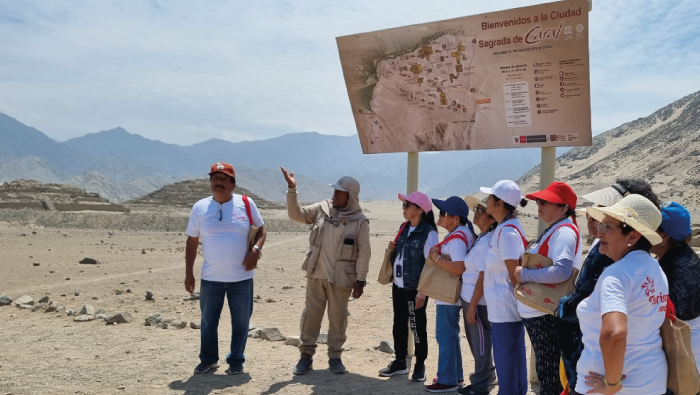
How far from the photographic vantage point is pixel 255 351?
22.0 ft

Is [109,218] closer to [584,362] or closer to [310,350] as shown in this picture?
[310,350]

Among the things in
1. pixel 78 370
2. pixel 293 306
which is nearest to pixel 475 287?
pixel 78 370

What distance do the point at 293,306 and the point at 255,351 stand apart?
3438 millimetres

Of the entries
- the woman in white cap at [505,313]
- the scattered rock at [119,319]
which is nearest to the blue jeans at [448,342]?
the woman in white cap at [505,313]

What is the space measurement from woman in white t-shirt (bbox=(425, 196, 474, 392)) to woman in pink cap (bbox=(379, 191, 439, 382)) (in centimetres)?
23

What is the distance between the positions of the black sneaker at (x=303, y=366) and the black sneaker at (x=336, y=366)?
0.21 m

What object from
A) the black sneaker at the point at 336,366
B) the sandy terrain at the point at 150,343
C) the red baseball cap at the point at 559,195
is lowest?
the sandy terrain at the point at 150,343

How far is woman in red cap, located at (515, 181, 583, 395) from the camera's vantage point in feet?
12.1

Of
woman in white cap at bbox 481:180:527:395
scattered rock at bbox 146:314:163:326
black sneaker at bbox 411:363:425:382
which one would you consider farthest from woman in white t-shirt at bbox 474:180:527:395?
scattered rock at bbox 146:314:163:326

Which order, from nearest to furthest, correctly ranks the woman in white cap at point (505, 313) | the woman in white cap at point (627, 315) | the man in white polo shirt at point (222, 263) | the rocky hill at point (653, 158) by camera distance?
the woman in white cap at point (627, 315)
the woman in white cap at point (505, 313)
the man in white polo shirt at point (222, 263)
the rocky hill at point (653, 158)

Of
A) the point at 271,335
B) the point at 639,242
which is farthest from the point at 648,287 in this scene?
the point at 271,335

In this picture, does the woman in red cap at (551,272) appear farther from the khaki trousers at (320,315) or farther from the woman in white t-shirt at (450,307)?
the khaki trousers at (320,315)

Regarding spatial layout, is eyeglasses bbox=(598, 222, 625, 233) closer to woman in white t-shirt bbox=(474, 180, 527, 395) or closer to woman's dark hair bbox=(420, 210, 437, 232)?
woman in white t-shirt bbox=(474, 180, 527, 395)

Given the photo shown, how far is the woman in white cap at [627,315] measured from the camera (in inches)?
98.3
